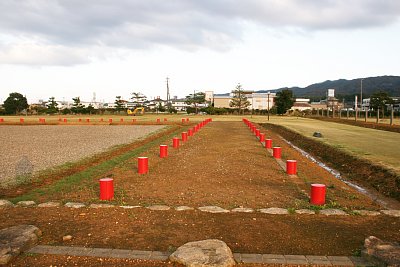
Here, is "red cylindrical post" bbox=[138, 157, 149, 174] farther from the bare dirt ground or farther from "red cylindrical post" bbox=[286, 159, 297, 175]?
"red cylindrical post" bbox=[286, 159, 297, 175]

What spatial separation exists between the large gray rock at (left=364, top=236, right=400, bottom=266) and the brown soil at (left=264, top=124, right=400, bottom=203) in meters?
4.86

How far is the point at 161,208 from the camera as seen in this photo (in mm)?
6434

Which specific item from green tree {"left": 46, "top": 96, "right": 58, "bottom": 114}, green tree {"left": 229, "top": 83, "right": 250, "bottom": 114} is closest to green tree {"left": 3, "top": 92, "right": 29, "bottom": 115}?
green tree {"left": 46, "top": 96, "right": 58, "bottom": 114}

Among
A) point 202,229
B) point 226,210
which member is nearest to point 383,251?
point 202,229

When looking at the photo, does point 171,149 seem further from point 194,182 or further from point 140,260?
point 140,260

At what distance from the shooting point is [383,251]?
4160 mm

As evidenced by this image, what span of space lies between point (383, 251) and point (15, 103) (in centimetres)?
8189

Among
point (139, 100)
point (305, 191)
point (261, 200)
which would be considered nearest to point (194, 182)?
point (261, 200)

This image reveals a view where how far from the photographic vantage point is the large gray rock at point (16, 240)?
4176mm

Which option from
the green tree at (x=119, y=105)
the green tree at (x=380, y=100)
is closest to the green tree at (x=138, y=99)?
the green tree at (x=119, y=105)

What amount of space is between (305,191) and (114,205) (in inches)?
172

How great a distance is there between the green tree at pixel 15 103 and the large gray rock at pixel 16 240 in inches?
3099

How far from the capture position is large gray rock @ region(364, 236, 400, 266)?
3919 millimetres

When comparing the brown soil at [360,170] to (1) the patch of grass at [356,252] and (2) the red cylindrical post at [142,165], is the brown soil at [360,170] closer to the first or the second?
(1) the patch of grass at [356,252]
